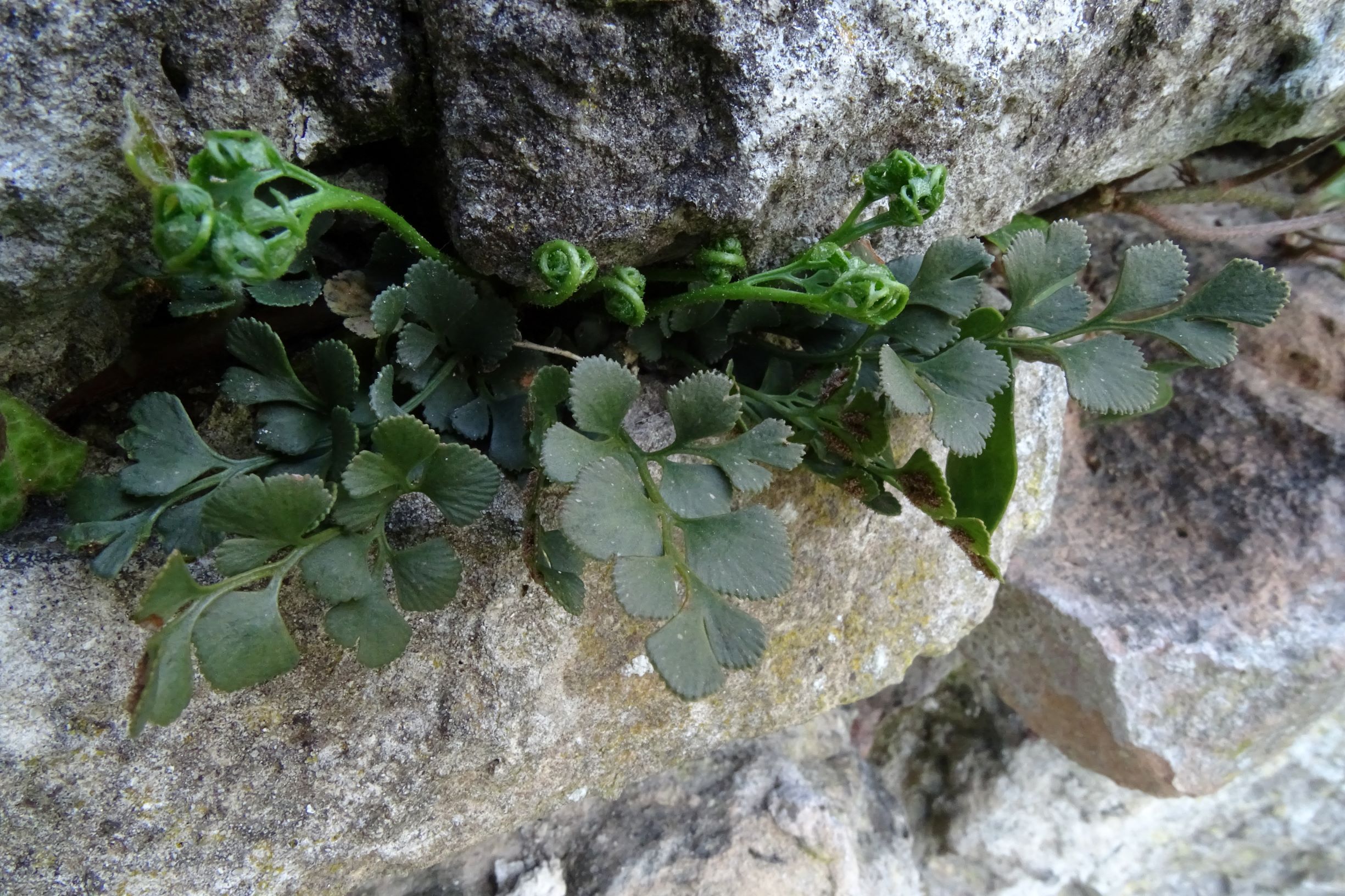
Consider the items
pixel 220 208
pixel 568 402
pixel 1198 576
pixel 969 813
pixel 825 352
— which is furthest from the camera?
pixel 969 813

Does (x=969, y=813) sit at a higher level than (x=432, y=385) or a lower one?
lower

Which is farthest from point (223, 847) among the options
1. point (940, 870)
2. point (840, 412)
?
point (940, 870)

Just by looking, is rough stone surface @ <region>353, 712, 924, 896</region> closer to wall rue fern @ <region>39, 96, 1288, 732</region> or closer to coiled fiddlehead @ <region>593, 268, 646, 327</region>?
wall rue fern @ <region>39, 96, 1288, 732</region>

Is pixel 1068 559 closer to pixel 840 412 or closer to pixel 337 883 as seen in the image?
pixel 840 412

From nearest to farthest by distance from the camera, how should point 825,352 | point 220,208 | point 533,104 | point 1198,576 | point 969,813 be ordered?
point 220,208 → point 533,104 → point 825,352 → point 1198,576 → point 969,813

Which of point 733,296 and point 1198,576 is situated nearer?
point 733,296

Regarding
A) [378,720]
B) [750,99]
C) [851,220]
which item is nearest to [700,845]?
[378,720]

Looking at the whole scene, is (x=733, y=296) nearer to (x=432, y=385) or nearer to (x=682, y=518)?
(x=682, y=518)
